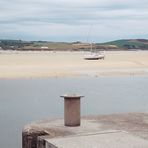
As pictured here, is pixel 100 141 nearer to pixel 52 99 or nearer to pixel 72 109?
pixel 72 109

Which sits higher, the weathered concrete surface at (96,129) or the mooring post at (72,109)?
the mooring post at (72,109)

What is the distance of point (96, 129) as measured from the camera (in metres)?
10.6

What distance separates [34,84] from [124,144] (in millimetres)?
32310

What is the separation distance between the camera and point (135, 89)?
3666cm

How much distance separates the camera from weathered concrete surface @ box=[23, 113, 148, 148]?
938 cm

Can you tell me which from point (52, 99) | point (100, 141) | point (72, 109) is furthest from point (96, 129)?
point (52, 99)

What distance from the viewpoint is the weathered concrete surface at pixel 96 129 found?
9383 mm

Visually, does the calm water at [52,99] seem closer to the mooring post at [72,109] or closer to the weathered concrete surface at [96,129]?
the weathered concrete surface at [96,129]

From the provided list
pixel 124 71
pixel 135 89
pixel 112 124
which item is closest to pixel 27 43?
pixel 124 71

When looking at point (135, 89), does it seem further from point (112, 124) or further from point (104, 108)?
point (112, 124)

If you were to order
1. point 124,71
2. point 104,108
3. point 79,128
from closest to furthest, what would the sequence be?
point 79,128, point 104,108, point 124,71

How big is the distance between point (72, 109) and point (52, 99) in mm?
18948

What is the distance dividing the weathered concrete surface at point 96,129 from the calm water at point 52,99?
4522 millimetres

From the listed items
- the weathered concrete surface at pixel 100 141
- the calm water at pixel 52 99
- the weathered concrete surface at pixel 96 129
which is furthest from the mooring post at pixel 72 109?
the calm water at pixel 52 99
